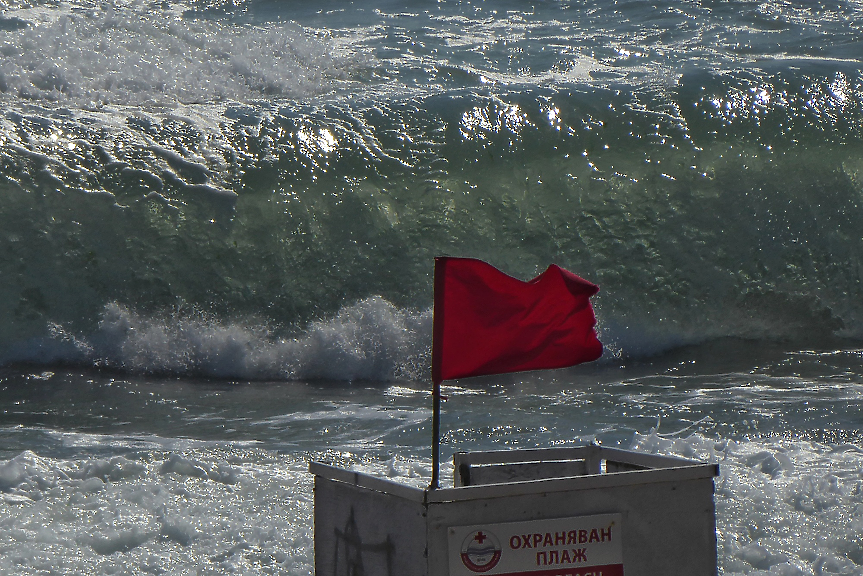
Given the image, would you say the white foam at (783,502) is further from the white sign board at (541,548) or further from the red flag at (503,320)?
the red flag at (503,320)

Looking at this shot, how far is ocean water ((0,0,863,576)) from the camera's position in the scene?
4121 millimetres

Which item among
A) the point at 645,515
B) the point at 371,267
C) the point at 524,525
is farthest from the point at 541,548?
the point at 371,267

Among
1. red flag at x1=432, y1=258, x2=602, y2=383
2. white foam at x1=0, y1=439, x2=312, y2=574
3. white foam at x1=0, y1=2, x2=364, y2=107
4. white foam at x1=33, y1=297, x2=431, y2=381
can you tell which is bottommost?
white foam at x1=0, y1=439, x2=312, y2=574

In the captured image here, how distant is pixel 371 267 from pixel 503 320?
488 cm

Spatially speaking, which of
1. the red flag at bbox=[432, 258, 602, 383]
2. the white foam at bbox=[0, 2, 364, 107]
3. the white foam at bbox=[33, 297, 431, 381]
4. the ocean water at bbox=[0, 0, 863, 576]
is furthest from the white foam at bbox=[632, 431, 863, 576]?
the white foam at bbox=[0, 2, 364, 107]

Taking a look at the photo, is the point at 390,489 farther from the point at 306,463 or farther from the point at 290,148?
the point at 290,148

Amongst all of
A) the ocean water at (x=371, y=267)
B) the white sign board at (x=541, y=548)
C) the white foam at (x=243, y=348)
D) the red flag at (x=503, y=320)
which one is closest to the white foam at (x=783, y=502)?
the ocean water at (x=371, y=267)

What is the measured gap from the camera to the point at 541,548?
222cm

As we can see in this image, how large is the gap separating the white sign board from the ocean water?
56.1 inches

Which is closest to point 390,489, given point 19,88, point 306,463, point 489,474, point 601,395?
point 489,474

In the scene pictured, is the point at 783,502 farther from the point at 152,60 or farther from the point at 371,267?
the point at 152,60

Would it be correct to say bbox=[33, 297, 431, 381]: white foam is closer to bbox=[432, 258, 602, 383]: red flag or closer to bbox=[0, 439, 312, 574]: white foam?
bbox=[0, 439, 312, 574]: white foam

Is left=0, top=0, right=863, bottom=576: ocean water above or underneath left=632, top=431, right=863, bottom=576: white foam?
above

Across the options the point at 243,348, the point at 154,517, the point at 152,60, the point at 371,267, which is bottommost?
the point at 154,517
